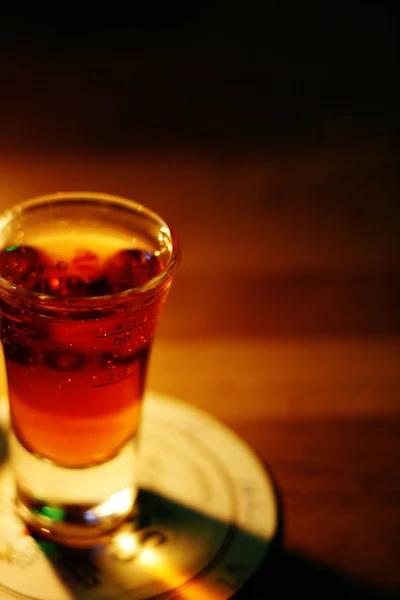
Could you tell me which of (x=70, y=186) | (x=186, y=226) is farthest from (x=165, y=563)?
(x=70, y=186)

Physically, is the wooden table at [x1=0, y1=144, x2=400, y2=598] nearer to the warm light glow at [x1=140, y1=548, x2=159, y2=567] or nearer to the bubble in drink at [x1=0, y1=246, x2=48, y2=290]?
the warm light glow at [x1=140, y1=548, x2=159, y2=567]

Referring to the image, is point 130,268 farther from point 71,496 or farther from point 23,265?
point 71,496

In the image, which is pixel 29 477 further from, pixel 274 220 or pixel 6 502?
pixel 274 220

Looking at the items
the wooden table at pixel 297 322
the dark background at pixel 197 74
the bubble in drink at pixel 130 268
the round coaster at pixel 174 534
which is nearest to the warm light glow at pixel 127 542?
the round coaster at pixel 174 534

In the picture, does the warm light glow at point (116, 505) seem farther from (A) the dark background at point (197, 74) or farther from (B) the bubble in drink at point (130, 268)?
(A) the dark background at point (197, 74)

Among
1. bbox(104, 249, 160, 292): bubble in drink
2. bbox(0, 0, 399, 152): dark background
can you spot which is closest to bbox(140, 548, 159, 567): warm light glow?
bbox(104, 249, 160, 292): bubble in drink
